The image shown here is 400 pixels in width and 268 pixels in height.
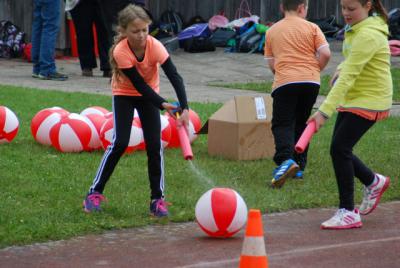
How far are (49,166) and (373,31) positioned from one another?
3553 millimetres

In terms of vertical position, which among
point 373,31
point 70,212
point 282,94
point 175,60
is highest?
point 373,31

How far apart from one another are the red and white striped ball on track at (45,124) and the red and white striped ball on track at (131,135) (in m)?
0.60

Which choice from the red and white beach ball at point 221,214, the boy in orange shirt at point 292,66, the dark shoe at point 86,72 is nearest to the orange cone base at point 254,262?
the red and white beach ball at point 221,214

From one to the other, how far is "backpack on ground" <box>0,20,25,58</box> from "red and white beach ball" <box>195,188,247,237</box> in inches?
511

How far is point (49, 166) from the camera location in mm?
9062

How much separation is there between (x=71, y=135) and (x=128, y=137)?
93.7 inches

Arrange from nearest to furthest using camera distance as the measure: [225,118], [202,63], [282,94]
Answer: [282,94]
[225,118]
[202,63]

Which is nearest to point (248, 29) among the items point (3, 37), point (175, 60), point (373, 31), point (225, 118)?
point (175, 60)

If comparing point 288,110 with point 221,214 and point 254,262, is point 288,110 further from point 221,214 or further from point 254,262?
point 254,262

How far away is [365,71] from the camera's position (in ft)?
23.2

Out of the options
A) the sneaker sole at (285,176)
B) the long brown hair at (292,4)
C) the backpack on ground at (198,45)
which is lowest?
the backpack on ground at (198,45)

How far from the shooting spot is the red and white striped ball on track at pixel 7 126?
32.8 ft

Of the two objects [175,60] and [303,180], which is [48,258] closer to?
[303,180]

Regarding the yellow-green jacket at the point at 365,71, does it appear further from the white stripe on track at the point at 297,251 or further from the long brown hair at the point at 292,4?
the long brown hair at the point at 292,4
